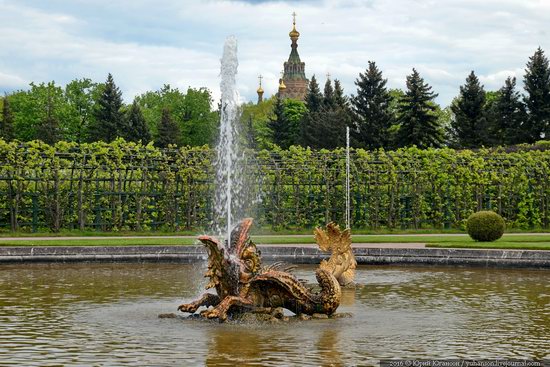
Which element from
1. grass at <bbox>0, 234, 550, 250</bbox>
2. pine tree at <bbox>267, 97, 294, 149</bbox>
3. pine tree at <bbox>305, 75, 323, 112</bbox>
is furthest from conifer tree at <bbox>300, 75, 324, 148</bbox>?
grass at <bbox>0, 234, 550, 250</bbox>

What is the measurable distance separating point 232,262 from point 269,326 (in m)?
1.20

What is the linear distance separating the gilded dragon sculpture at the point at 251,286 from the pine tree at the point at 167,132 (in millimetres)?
63190

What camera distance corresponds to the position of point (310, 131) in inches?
3019

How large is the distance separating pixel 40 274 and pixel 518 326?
38.8ft

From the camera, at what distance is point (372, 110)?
65.6 meters

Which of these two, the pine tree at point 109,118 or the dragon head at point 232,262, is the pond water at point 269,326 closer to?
the dragon head at point 232,262

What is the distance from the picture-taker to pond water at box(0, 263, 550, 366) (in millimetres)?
12234

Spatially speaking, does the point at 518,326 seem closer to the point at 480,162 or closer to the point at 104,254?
the point at 104,254

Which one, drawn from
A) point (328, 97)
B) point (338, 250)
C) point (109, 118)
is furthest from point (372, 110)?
point (338, 250)

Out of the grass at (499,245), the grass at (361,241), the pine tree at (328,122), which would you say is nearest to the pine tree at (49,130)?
the pine tree at (328,122)

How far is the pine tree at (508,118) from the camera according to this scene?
61438 mm

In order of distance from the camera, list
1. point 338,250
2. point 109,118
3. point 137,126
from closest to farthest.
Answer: point 338,250, point 109,118, point 137,126

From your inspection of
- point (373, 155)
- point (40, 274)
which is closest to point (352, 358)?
point (40, 274)

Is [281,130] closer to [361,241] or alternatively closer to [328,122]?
[328,122]
